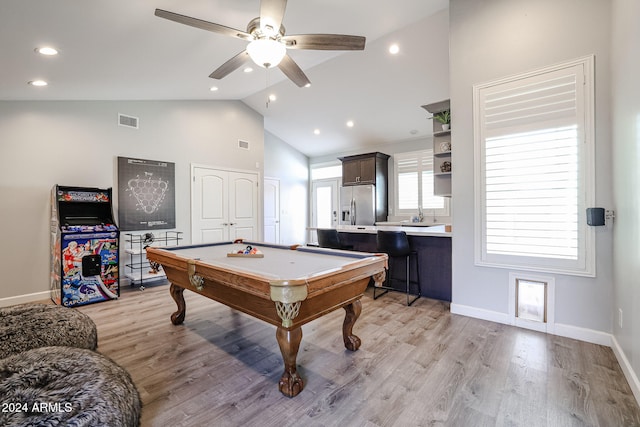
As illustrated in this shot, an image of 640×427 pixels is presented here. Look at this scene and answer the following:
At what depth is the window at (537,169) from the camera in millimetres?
2582

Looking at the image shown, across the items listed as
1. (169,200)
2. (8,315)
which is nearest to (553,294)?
(8,315)

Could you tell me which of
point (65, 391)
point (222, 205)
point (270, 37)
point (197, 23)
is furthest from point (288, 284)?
point (222, 205)

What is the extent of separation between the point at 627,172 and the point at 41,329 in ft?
12.7

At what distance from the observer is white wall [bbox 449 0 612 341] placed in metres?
2.50

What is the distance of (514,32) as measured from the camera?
9.46 ft

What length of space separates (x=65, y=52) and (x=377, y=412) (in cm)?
391

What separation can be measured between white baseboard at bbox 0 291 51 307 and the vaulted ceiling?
8.13 feet

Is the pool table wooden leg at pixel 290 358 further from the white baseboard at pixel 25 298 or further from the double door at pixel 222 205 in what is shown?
the white baseboard at pixel 25 298

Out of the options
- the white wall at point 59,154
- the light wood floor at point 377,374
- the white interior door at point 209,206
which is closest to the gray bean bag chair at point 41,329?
the light wood floor at point 377,374

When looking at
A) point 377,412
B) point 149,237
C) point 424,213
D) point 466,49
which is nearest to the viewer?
point 377,412

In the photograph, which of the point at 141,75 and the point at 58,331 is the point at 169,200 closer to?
the point at 141,75

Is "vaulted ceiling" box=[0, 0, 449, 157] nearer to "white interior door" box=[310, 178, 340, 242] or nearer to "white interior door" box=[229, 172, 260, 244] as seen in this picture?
"white interior door" box=[229, 172, 260, 244]

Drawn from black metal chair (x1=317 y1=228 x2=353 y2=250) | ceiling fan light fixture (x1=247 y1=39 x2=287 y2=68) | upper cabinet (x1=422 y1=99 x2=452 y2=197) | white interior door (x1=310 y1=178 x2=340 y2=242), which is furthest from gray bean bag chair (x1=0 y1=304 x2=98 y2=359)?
white interior door (x1=310 y1=178 x2=340 y2=242)

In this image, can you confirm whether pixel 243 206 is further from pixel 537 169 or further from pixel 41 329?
pixel 537 169
